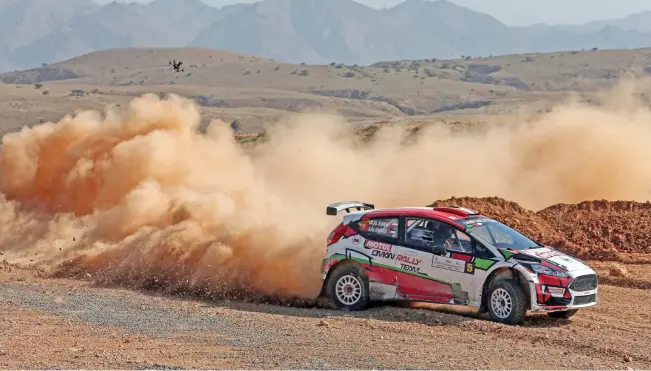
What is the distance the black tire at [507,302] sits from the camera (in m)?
13.2

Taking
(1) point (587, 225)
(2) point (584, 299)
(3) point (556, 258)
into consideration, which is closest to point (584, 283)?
(2) point (584, 299)

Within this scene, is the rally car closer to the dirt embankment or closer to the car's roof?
the car's roof

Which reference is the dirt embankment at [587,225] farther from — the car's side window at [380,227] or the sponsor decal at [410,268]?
the sponsor decal at [410,268]

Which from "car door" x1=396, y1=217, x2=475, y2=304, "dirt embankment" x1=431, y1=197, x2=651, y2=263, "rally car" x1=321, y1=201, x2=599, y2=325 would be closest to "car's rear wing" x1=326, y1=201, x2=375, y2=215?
"rally car" x1=321, y1=201, x2=599, y2=325

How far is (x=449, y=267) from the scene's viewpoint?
545 inches

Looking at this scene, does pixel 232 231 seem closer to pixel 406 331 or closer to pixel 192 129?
pixel 406 331

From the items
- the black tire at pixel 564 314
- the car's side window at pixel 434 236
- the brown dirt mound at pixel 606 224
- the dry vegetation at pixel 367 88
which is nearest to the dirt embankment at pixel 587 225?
the brown dirt mound at pixel 606 224

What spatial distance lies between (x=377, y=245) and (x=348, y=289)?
83cm

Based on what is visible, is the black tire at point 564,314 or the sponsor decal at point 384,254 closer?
the black tire at point 564,314

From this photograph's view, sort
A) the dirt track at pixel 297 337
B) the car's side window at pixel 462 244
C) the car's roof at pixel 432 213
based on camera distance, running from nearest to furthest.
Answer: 1. the dirt track at pixel 297 337
2. the car's side window at pixel 462 244
3. the car's roof at pixel 432 213

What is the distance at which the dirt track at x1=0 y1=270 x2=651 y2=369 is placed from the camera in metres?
11.2

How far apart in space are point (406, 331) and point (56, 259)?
33.8ft

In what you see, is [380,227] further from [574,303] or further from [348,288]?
[574,303]

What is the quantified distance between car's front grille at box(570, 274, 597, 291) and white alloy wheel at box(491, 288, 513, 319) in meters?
0.91
